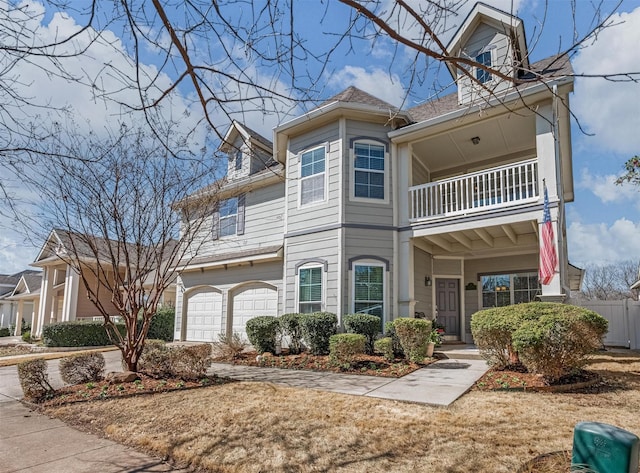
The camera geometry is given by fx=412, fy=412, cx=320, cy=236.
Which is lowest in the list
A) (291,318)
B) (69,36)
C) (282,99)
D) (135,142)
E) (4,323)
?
(4,323)

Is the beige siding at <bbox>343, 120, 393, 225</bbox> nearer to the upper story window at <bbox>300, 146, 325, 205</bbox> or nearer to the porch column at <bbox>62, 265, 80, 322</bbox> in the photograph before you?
the upper story window at <bbox>300, 146, 325, 205</bbox>

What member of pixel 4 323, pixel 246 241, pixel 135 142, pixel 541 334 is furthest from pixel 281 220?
pixel 4 323

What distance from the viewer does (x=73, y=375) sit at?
707 centimetres

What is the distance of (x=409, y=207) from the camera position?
1152 centimetres

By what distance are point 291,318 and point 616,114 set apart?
8513 mm

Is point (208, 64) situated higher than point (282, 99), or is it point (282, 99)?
point (208, 64)

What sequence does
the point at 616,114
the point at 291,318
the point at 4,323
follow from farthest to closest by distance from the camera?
the point at 4,323 < the point at 291,318 < the point at 616,114

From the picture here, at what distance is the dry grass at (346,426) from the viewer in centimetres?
371

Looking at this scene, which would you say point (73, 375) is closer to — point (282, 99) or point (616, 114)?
point (282, 99)

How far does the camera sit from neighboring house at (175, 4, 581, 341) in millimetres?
10227

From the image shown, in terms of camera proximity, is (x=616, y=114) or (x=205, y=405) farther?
(x=205, y=405)

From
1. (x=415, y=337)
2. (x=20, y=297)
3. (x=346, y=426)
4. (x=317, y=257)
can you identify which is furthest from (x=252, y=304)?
(x=20, y=297)

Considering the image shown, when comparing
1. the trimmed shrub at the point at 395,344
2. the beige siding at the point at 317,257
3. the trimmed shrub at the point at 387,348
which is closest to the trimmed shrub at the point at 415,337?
the trimmed shrub at the point at 387,348

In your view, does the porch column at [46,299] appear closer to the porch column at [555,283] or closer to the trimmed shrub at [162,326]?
the trimmed shrub at [162,326]
